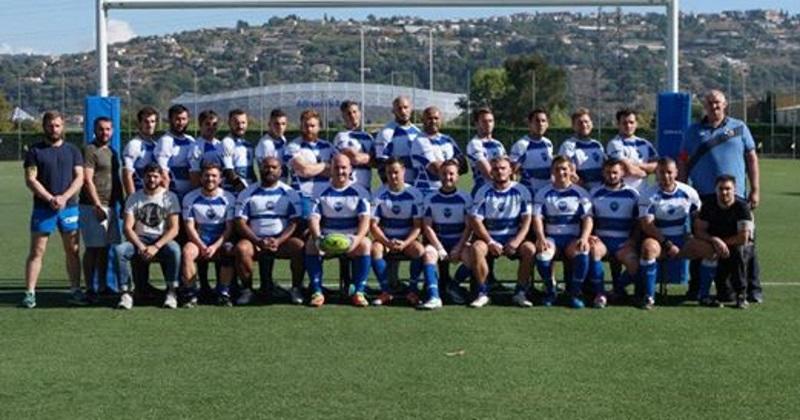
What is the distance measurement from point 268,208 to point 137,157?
1.14 meters

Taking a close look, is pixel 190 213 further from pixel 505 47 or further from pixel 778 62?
pixel 778 62

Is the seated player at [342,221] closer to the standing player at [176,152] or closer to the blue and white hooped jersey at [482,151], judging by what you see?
the blue and white hooped jersey at [482,151]

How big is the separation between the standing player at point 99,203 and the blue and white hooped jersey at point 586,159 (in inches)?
139

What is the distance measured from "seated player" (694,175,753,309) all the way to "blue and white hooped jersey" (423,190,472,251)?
1755 mm

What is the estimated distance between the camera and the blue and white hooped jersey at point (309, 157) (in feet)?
31.1

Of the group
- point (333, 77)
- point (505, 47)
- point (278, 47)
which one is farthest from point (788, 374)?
point (505, 47)

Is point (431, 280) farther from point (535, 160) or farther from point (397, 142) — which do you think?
point (535, 160)

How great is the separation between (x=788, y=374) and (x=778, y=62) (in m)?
87.2

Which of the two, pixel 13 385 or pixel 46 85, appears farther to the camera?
pixel 46 85

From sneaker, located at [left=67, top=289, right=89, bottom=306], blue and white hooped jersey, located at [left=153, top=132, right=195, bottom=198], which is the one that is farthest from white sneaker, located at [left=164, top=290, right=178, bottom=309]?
blue and white hooped jersey, located at [left=153, top=132, right=195, bottom=198]

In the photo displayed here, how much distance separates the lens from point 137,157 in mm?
9500

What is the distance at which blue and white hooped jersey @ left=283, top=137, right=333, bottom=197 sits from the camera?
947 cm

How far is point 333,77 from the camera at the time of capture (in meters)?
53.6

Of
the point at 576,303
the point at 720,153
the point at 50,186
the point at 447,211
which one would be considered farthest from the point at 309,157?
the point at 720,153
